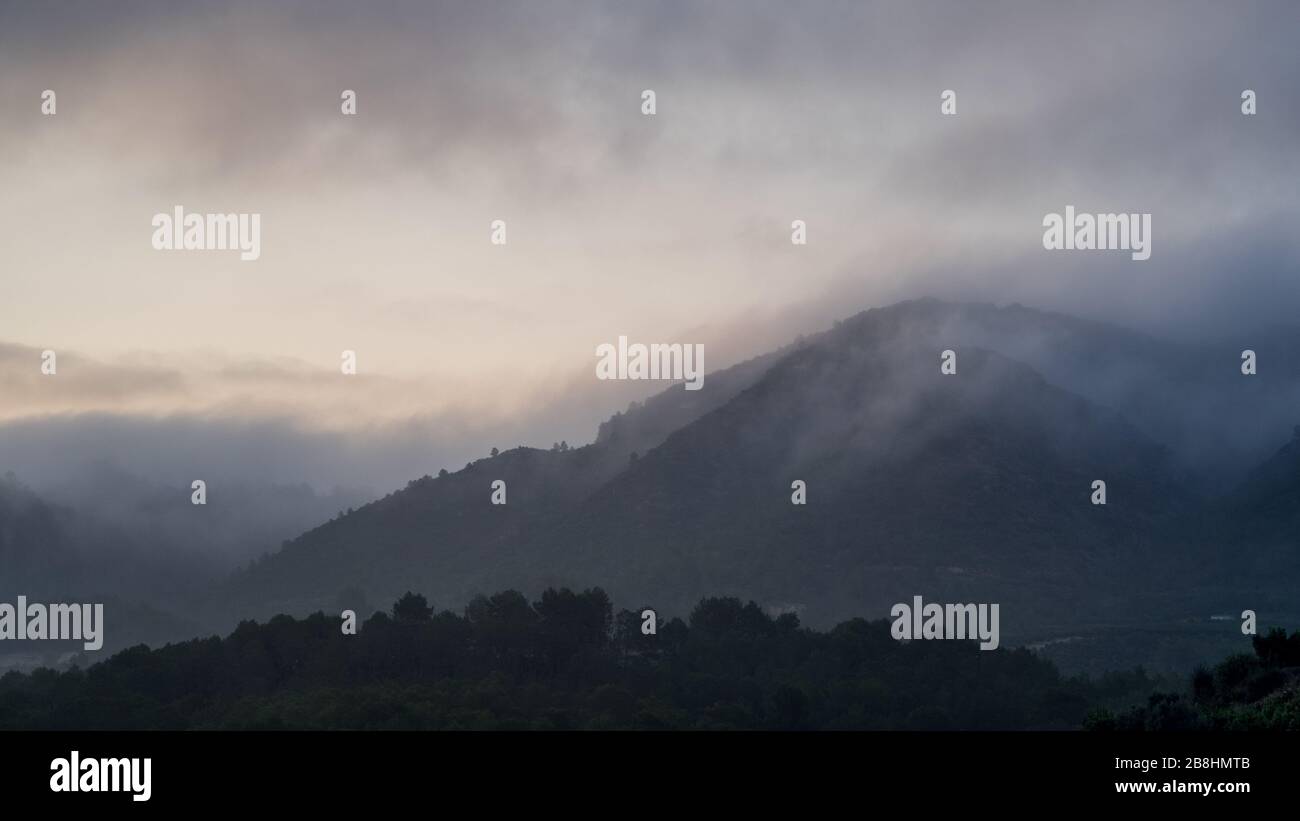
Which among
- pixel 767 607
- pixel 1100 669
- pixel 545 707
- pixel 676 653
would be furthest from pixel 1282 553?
pixel 545 707

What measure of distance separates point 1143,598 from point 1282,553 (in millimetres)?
17363

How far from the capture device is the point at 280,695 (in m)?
108

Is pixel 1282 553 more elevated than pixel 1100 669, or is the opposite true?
pixel 1282 553

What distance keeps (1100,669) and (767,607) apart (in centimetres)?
4719

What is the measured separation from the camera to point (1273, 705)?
55.3m

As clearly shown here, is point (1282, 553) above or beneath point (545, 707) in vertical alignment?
above
